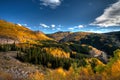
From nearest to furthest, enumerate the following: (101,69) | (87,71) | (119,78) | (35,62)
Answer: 1. (119,78)
2. (101,69)
3. (87,71)
4. (35,62)

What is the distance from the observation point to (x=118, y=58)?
88062 mm

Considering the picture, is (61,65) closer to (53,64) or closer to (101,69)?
(53,64)

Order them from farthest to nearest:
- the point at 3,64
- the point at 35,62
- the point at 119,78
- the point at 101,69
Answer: the point at 35,62 < the point at 3,64 < the point at 101,69 < the point at 119,78

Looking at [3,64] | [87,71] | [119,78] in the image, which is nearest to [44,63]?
[3,64]

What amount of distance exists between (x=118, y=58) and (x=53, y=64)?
114 meters

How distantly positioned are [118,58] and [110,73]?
25.2 ft

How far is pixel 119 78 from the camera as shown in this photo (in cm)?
6725

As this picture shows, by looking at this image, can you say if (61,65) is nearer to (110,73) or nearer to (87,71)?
(87,71)

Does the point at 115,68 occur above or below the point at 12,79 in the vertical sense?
above

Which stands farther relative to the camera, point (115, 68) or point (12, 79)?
point (12, 79)

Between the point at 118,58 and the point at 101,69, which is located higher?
the point at 118,58

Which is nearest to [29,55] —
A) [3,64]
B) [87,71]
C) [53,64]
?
[53,64]

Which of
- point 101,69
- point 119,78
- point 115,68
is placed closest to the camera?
point 119,78

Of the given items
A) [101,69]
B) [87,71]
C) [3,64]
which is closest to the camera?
[101,69]
